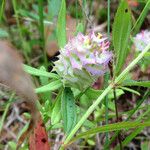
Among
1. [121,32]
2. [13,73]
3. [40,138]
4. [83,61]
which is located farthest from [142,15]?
[13,73]

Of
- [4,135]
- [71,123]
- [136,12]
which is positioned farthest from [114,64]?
[136,12]

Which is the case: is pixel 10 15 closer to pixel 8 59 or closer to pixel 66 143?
pixel 66 143

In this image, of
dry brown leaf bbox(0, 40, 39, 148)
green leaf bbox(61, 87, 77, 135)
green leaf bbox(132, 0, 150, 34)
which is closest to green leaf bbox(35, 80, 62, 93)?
green leaf bbox(61, 87, 77, 135)

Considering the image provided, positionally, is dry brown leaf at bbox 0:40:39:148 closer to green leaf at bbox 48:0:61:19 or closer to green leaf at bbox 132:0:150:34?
green leaf at bbox 132:0:150:34

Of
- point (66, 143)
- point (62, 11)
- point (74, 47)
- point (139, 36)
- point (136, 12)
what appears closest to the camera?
point (66, 143)

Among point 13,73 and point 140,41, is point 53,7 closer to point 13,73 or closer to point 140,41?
point 140,41
